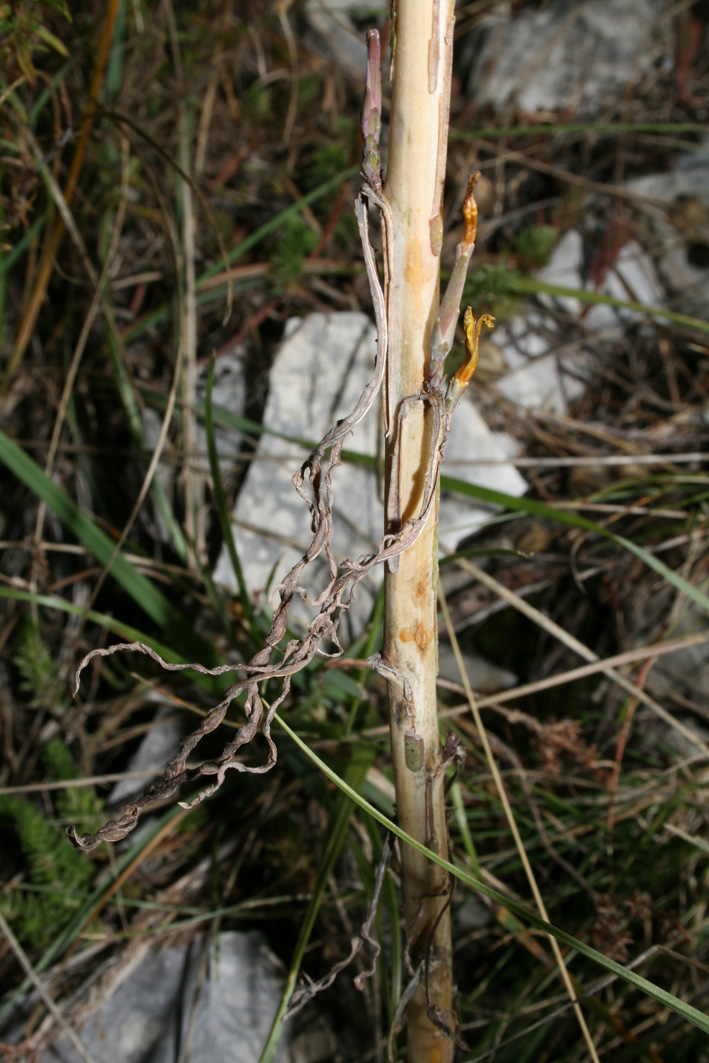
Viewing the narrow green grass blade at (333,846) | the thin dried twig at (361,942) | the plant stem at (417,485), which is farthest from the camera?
the narrow green grass blade at (333,846)

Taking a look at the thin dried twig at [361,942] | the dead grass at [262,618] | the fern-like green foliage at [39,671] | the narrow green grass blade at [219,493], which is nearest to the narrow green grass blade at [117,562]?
the dead grass at [262,618]

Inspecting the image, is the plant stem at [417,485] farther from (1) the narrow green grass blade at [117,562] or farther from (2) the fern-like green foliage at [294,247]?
(2) the fern-like green foliage at [294,247]

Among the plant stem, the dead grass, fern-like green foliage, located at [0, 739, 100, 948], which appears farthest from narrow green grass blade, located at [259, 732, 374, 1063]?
fern-like green foliage, located at [0, 739, 100, 948]

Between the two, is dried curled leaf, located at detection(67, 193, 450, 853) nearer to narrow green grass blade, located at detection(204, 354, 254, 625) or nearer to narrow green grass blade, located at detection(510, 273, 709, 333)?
narrow green grass blade, located at detection(204, 354, 254, 625)

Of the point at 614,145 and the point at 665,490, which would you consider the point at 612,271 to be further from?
the point at 665,490

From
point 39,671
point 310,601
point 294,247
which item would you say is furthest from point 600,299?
point 39,671

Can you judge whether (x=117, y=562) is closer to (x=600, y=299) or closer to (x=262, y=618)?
(x=262, y=618)
